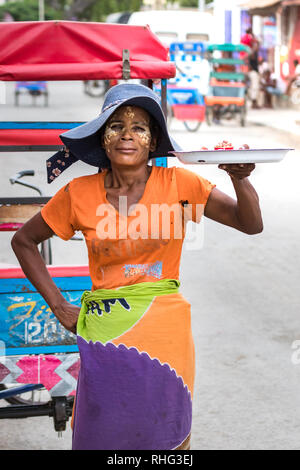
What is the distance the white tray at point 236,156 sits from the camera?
2633mm

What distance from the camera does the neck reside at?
2904mm

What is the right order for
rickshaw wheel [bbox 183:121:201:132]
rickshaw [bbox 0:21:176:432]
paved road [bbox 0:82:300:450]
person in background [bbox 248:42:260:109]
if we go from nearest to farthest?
1. rickshaw [bbox 0:21:176:432]
2. paved road [bbox 0:82:300:450]
3. rickshaw wheel [bbox 183:121:201:132]
4. person in background [bbox 248:42:260:109]

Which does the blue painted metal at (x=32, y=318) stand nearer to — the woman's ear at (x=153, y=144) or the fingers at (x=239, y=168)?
the woman's ear at (x=153, y=144)

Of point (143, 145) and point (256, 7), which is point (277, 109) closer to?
point (256, 7)

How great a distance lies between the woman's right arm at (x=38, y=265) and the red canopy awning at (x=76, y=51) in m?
1.17

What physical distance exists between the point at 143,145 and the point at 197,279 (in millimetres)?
4526

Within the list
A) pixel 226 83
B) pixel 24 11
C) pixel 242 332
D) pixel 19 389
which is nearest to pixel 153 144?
pixel 19 389

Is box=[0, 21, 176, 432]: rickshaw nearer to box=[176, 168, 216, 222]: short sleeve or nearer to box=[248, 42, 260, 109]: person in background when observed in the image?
box=[176, 168, 216, 222]: short sleeve

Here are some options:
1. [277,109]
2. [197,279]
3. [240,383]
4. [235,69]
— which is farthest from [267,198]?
[277,109]

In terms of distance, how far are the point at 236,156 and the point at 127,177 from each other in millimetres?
440

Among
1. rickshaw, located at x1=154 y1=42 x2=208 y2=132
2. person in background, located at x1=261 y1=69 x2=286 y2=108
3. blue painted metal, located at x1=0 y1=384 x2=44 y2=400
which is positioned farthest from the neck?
person in background, located at x1=261 y1=69 x2=286 y2=108

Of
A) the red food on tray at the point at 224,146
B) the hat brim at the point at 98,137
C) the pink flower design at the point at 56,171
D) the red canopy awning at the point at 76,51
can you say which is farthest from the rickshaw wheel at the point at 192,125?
the red food on tray at the point at 224,146

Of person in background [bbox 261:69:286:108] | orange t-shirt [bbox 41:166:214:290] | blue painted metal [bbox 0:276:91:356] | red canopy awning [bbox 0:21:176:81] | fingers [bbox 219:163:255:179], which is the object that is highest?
red canopy awning [bbox 0:21:176:81]

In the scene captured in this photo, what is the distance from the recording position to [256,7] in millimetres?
31047
